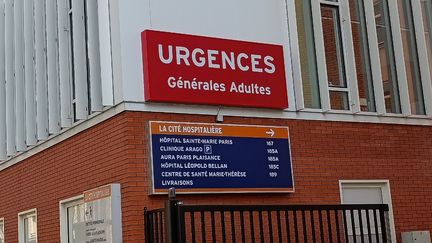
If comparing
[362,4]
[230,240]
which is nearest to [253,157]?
[230,240]

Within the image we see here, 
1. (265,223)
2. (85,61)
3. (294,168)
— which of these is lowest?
(265,223)

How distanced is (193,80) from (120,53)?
1.09 meters

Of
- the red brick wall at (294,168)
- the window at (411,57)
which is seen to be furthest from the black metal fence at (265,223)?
the window at (411,57)

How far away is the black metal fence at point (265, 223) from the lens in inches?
357

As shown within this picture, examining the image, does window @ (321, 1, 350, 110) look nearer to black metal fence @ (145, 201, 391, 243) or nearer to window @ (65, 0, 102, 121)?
black metal fence @ (145, 201, 391, 243)

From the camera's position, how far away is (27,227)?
13117mm

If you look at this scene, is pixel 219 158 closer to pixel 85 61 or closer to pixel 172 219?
pixel 172 219

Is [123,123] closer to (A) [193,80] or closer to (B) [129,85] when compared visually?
(B) [129,85]

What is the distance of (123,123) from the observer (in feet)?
32.4

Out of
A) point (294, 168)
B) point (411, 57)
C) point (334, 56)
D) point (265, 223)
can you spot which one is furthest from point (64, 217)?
point (411, 57)

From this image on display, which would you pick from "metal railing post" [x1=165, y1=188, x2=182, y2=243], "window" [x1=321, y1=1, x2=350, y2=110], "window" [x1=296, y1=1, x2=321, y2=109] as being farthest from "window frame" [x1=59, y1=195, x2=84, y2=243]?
"window" [x1=321, y1=1, x2=350, y2=110]

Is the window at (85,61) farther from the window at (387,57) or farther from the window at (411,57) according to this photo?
the window at (411,57)

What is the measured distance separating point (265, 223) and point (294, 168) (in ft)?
→ 3.18

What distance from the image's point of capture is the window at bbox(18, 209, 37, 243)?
12.8 m
